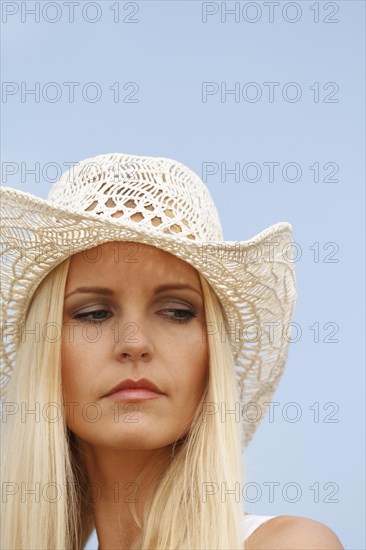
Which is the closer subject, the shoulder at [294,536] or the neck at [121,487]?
the shoulder at [294,536]

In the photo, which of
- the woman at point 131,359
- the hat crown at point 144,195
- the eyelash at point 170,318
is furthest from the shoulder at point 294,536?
the hat crown at point 144,195

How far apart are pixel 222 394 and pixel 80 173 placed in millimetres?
919

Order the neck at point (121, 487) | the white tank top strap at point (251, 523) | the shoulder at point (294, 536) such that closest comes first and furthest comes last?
the shoulder at point (294, 536) < the white tank top strap at point (251, 523) < the neck at point (121, 487)

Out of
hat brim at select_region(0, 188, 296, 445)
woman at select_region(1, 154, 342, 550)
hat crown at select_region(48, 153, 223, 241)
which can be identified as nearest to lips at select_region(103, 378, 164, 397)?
woman at select_region(1, 154, 342, 550)

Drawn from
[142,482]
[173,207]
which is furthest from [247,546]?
[173,207]

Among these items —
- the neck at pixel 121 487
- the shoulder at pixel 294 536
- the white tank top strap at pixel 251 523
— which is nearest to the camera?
the shoulder at pixel 294 536

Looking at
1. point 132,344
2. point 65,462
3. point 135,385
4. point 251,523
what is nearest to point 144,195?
point 132,344

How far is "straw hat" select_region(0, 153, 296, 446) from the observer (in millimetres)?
3156

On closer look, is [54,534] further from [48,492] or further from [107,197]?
[107,197]

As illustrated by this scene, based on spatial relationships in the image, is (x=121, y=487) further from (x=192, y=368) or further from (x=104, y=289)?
(x=104, y=289)

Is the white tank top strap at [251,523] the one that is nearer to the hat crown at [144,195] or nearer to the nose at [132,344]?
the nose at [132,344]

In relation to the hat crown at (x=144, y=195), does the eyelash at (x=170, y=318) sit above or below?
below

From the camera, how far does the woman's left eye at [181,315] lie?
3.17 metres

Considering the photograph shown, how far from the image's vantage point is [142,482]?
10.8 ft
